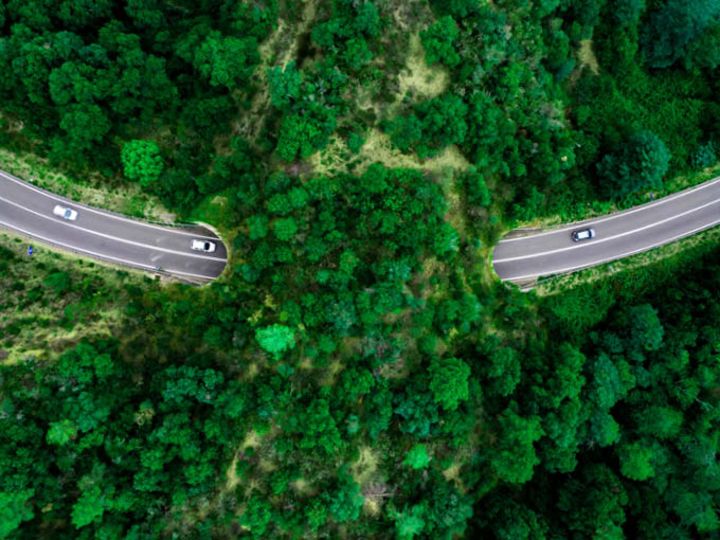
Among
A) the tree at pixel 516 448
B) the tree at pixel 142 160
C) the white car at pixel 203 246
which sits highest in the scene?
the tree at pixel 142 160

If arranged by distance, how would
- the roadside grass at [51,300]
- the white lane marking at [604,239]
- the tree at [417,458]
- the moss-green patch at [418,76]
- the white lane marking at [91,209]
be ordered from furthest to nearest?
the white lane marking at [604,239] → the white lane marking at [91,209] → the moss-green patch at [418,76] → the tree at [417,458] → the roadside grass at [51,300]

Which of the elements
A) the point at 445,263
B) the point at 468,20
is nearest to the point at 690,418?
the point at 445,263

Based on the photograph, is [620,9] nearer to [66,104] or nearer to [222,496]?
[66,104]

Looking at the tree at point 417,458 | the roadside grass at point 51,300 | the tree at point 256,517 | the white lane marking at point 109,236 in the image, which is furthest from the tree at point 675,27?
the tree at point 256,517

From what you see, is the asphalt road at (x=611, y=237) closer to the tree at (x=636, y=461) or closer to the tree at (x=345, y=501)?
the tree at (x=636, y=461)

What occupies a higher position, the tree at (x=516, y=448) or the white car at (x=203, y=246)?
the white car at (x=203, y=246)
